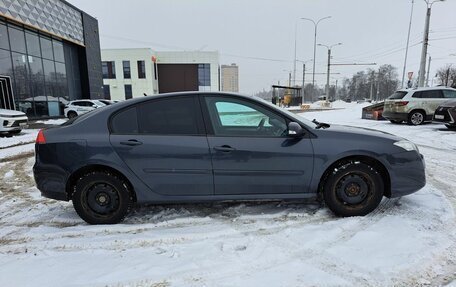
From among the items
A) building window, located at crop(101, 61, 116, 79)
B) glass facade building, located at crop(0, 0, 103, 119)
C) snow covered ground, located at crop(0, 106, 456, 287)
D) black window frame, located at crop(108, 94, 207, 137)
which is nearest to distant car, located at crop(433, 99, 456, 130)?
snow covered ground, located at crop(0, 106, 456, 287)

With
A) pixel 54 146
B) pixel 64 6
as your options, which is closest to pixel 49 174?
pixel 54 146

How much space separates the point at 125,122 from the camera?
3.50m

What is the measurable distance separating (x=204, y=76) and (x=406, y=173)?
179ft

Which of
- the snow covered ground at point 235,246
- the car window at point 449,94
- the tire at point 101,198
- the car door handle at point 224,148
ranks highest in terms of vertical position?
the car window at point 449,94

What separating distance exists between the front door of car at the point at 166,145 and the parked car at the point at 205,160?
0.01m

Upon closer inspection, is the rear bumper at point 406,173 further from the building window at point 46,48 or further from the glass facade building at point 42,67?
the building window at point 46,48

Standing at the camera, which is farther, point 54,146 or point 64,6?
point 64,6

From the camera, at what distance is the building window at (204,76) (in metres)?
55.7

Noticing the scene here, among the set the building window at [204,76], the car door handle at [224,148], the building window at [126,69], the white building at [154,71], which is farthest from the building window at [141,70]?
the car door handle at [224,148]

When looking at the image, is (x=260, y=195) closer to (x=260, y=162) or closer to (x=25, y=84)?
(x=260, y=162)

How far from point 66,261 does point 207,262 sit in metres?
1.37

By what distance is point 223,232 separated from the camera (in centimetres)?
329

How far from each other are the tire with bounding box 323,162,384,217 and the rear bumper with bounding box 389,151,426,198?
→ 177 millimetres

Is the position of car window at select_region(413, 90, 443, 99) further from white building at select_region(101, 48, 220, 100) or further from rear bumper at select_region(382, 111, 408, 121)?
white building at select_region(101, 48, 220, 100)
